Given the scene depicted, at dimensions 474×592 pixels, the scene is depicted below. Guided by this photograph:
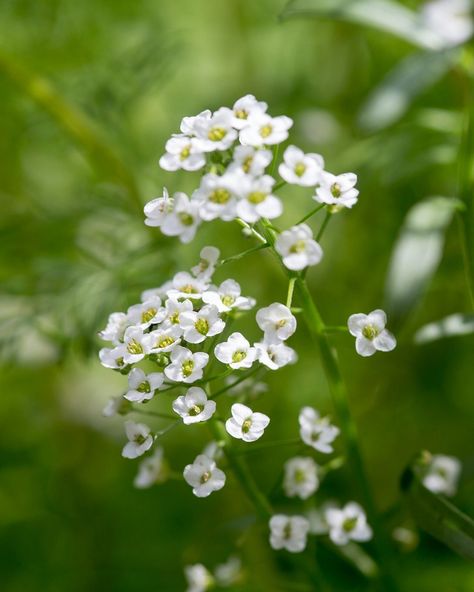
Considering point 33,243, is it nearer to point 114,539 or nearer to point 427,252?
point 114,539

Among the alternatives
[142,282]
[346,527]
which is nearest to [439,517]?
[346,527]

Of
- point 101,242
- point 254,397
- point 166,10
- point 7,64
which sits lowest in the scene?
point 254,397

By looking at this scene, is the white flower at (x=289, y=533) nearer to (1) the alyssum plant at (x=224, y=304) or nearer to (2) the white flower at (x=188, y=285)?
(1) the alyssum plant at (x=224, y=304)

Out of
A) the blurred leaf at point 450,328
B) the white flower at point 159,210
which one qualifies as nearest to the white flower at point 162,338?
the white flower at point 159,210

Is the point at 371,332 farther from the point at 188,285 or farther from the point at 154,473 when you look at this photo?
the point at 154,473

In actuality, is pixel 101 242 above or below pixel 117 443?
above

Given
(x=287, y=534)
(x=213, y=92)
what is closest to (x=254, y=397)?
(x=287, y=534)
